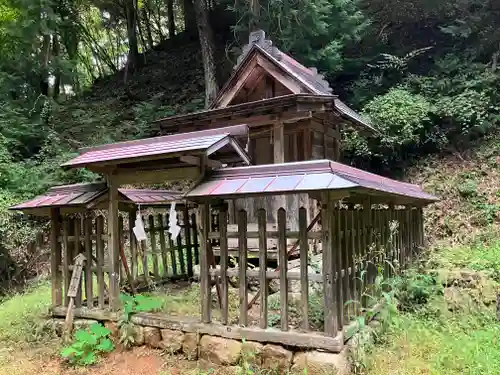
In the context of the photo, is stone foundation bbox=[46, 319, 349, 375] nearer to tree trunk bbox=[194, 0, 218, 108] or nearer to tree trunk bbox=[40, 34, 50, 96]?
tree trunk bbox=[194, 0, 218, 108]

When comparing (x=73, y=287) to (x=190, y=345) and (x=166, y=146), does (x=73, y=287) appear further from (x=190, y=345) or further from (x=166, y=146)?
(x=166, y=146)

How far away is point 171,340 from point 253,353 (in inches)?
54.7

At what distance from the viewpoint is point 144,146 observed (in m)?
5.95

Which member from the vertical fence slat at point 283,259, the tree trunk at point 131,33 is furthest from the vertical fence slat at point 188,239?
the tree trunk at point 131,33

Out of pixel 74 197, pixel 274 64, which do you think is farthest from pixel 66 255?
pixel 274 64

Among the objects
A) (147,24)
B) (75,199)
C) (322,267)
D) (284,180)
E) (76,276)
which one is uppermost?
(147,24)

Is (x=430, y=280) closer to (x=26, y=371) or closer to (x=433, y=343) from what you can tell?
(x=433, y=343)

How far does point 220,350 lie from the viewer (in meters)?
5.19

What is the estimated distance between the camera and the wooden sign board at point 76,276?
652 centimetres

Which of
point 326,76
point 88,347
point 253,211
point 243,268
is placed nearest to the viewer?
point 243,268

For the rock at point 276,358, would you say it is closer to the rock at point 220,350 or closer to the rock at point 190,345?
the rock at point 220,350

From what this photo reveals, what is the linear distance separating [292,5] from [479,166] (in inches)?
333

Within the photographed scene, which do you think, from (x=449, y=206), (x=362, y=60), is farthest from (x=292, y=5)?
(x=449, y=206)

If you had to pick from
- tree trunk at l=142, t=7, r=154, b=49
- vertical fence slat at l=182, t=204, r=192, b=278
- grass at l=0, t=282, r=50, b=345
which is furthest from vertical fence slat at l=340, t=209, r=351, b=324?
tree trunk at l=142, t=7, r=154, b=49
